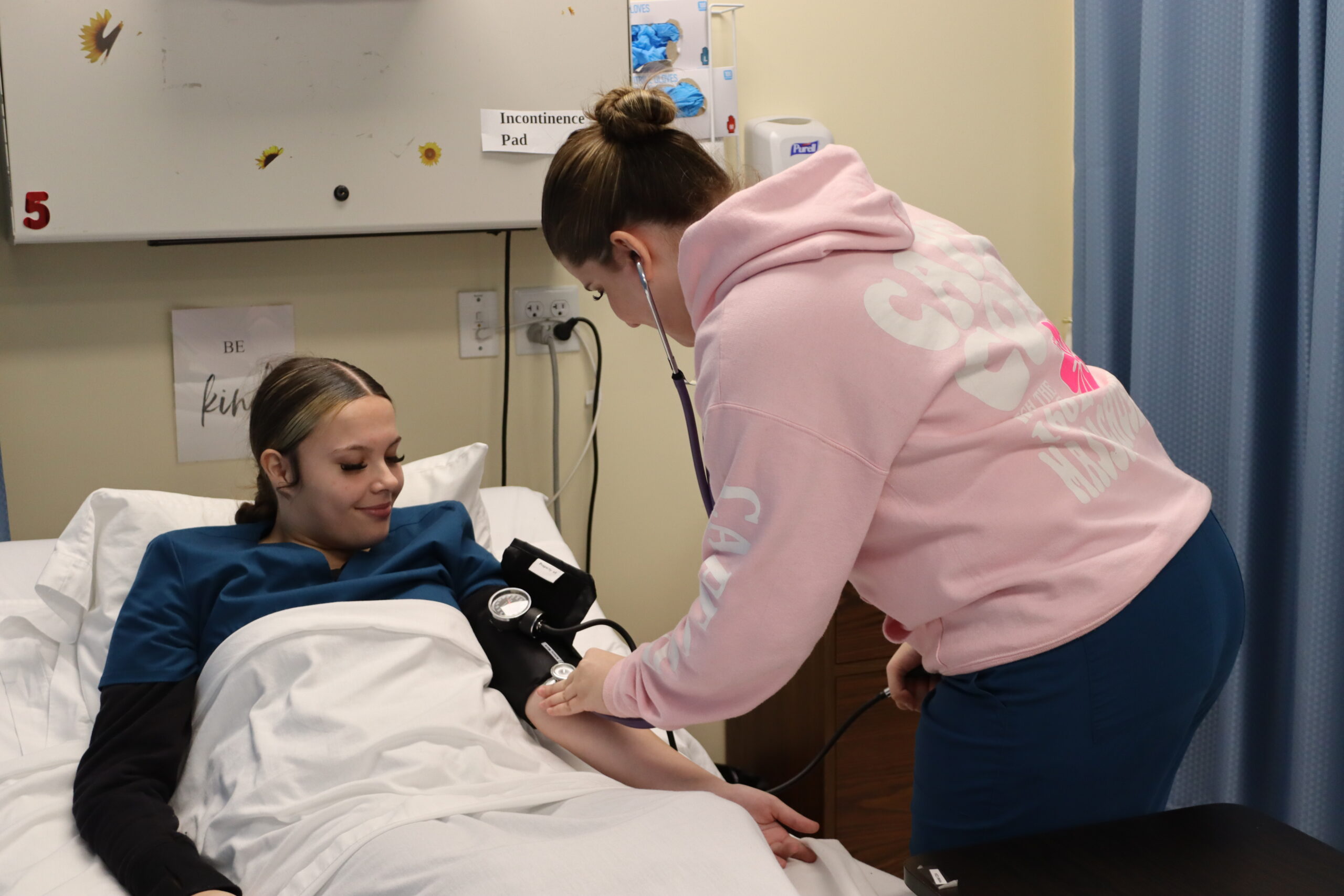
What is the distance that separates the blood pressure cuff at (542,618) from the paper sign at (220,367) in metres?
0.82

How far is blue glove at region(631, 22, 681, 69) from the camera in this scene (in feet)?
6.74

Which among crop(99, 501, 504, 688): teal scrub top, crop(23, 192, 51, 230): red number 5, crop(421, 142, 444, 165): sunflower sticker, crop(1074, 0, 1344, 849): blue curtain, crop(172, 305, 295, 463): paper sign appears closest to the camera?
crop(99, 501, 504, 688): teal scrub top

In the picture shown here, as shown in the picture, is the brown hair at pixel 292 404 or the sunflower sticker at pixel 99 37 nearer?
the brown hair at pixel 292 404

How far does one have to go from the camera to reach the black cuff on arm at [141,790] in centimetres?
107

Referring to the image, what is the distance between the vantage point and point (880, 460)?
0.92 metres

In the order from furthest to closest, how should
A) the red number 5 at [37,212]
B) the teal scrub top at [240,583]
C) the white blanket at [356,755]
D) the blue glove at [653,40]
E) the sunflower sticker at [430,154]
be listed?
the blue glove at [653,40], the sunflower sticker at [430,154], the red number 5 at [37,212], the teal scrub top at [240,583], the white blanket at [356,755]

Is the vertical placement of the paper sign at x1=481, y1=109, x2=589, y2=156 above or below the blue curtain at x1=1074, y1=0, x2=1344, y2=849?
above

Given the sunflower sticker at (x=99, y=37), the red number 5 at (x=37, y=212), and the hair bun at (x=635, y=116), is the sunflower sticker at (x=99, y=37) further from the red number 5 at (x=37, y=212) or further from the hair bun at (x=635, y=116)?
the hair bun at (x=635, y=116)

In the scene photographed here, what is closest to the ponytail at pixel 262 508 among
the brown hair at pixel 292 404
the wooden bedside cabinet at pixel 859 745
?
the brown hair at pixel 292 404

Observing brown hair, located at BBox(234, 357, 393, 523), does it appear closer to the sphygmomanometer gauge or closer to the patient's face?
the patient's face

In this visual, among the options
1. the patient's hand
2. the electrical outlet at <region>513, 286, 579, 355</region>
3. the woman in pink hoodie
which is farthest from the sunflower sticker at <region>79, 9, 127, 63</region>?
the patient's hand

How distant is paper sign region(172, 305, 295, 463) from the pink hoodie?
48.6 inches

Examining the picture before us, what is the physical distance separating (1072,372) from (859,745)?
1.06m

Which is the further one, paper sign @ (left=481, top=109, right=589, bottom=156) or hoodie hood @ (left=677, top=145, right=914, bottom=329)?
paper sign @ (left=481, top=109, right=589, bottom=156)
